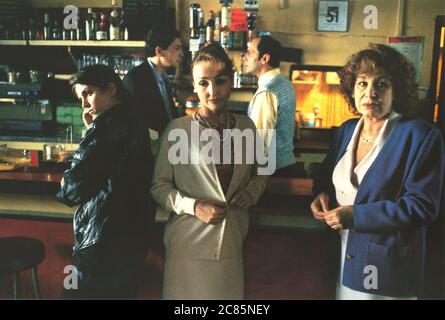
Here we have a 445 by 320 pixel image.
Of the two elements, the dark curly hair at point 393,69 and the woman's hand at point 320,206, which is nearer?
the dark curly hair at point 393,69

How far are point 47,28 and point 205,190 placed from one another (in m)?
4.04

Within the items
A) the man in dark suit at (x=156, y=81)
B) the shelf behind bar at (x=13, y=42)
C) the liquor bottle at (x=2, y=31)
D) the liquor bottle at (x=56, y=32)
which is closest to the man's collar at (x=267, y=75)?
Answer: the man in dark suit at (x=156, y=81)

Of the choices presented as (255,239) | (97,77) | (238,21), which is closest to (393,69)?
(255,239)

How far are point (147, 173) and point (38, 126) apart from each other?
3781 millimetres

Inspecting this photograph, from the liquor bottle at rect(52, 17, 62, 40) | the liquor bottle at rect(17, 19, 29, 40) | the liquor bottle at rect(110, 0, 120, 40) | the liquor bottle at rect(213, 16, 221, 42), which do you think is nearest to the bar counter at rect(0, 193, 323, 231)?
the liquor bottle at rect(110, 0, 120, 40)

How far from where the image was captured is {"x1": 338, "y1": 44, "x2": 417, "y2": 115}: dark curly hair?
1758 millimetres

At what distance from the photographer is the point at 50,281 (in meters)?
2.57

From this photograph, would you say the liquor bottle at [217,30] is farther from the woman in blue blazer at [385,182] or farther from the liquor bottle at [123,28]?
the woman in blue blazer at [385,182]

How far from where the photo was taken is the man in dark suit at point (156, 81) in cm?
329

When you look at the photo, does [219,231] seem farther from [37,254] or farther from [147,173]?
[37,254]

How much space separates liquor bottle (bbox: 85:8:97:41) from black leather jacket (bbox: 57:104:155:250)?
340cm

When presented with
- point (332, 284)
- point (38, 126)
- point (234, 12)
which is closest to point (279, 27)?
point (234, 12)

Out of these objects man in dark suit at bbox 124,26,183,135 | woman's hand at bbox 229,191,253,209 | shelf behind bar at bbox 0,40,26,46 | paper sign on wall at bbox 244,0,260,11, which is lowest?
woman's hand at bbox 229,191,253,209

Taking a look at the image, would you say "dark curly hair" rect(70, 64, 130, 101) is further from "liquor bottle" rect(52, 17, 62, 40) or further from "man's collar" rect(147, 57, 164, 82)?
"liquor bottle" rect(52, 17, 62, 40)
